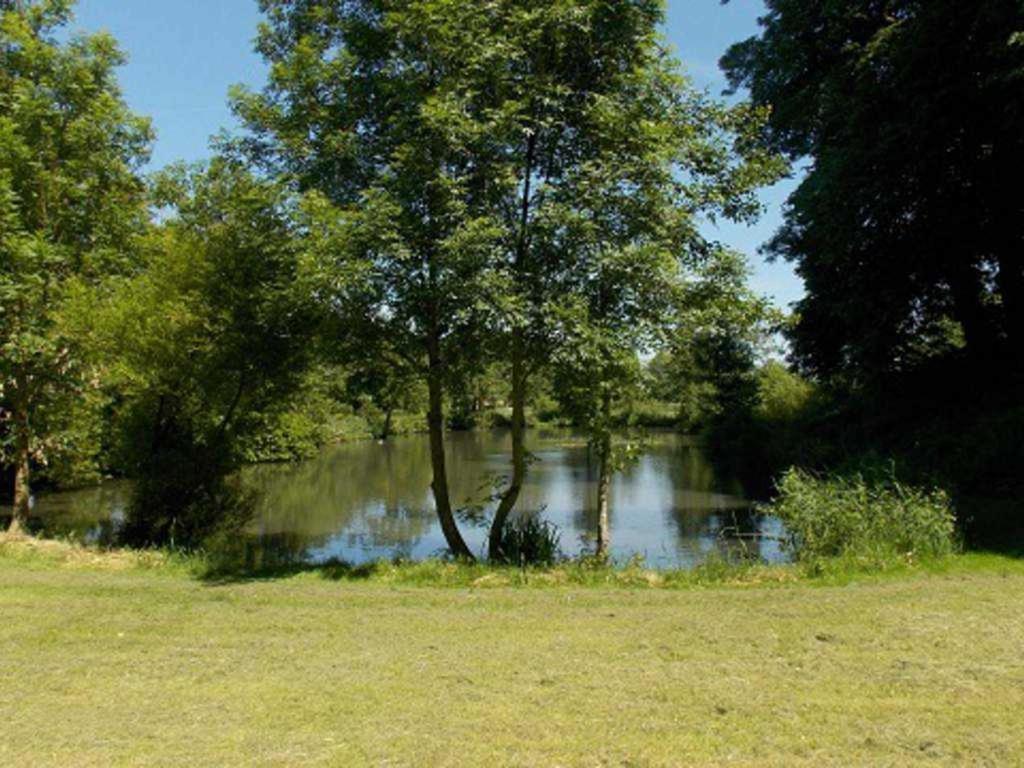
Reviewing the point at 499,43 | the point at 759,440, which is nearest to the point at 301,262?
the point at 499,43

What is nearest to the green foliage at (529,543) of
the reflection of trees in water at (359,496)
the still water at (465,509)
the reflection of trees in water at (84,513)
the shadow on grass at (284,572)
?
the still water at (465,509)

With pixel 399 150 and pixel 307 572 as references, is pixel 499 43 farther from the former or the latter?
pixel 307 572

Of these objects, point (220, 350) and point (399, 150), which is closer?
point (399, 150)

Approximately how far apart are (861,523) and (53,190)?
14165 millimetres

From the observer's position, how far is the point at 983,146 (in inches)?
658

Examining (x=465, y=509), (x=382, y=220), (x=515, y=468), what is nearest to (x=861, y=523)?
(x=515, y=468)

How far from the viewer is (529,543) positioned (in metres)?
11.9

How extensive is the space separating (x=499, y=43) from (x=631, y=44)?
226cm

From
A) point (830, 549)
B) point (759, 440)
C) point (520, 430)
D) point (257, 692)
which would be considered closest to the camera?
point (257, 692)

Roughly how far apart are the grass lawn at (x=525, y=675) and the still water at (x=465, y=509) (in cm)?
377

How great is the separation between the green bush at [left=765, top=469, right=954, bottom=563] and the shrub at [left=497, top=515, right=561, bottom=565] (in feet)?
11.1

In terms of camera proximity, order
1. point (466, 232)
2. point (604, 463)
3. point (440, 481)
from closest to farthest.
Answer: point (466, 232) < point (604, 463) < point (440, 481)

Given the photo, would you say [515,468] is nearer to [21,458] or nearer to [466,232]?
[466,232]

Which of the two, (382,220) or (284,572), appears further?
(284,572)
